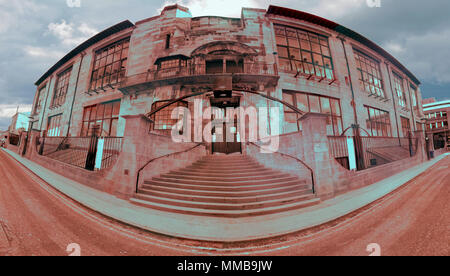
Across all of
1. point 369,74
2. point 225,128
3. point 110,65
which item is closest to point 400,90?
point 369,74

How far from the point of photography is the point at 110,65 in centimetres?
1590

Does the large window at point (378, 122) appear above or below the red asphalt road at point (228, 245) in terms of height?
above

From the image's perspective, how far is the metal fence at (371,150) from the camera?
790 cm

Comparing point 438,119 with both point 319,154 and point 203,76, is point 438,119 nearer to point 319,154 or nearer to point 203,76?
point 319,154

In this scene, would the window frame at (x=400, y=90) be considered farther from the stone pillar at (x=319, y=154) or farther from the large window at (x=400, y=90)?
the stone pillar at (x=319, y=154)

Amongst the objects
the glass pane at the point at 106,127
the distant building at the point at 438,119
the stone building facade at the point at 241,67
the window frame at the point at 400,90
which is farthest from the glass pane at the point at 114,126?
the distant building at the point at 438,119

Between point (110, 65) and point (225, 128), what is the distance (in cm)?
1597

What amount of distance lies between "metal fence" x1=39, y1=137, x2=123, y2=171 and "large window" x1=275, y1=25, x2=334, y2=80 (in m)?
15.2

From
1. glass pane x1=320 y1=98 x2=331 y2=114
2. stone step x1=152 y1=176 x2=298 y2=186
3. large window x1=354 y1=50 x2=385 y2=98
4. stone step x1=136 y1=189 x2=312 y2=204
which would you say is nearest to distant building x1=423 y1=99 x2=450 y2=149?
large window x1=354 y1=50 x2=385 y2=98

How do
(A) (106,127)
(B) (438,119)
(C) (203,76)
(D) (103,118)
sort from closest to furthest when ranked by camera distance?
1. (C) (203,76)
2. (A) (106,127)
3. (D) (103,118)
4. (B) (438,119)

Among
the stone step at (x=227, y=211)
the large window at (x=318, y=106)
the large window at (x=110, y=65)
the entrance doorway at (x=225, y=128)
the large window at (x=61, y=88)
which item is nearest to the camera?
the stone step at (x=227, y=211)

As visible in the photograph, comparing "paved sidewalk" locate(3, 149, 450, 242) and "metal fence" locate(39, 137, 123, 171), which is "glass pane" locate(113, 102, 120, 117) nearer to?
"metal fence" locate(39, 137, 123, 171)

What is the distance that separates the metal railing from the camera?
39.9ft

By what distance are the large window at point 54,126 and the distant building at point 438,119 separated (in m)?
70.1
